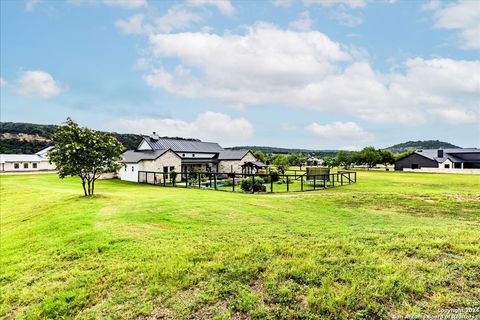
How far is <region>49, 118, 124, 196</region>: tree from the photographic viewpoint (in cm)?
1777

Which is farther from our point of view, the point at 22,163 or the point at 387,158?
the point at 387,158

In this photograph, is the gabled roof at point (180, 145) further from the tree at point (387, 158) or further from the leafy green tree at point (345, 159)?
the tree at point (387, 158)

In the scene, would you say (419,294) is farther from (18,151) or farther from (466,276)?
(18,151)

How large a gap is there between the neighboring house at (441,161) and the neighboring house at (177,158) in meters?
45.5

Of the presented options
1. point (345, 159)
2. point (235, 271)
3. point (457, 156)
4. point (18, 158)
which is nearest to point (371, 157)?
point (345, 159)

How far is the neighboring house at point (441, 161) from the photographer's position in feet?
224

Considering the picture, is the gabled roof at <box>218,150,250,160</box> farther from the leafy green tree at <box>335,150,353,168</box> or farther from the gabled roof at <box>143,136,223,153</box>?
the leafy green tree at <box>335,150,353,168</box>

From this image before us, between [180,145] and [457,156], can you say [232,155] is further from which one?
[457,156]

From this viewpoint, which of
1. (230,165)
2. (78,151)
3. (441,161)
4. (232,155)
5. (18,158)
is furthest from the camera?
(441,161)

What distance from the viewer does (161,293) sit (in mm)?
5340

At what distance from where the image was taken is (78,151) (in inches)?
701

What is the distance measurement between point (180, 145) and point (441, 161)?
6143 centimetres

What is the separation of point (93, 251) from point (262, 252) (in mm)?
4442

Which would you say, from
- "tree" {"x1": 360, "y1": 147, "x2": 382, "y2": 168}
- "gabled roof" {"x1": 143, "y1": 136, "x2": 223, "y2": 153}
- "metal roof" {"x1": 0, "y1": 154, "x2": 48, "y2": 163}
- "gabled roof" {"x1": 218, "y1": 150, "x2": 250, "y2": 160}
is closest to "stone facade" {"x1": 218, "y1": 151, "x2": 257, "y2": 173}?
"gabled roof" {"x1": 218, "y1": 150, "x2": 250, "y2": 160}
